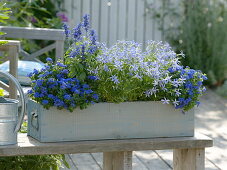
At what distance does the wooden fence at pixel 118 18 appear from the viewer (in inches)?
Answer: 333

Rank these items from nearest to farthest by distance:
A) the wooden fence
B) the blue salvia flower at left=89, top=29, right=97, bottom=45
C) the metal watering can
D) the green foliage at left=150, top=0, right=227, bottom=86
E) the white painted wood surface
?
the metal watering can, the blue salvia flower at left=89, top=29, right=97, bottom=45, the white painted wood surface, the green foliage at left=150, top=0, right=227, bottom=86, the wooden fence

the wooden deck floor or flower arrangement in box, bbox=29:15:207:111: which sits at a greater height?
flower arrangement in box, bbox=29:15:207:111

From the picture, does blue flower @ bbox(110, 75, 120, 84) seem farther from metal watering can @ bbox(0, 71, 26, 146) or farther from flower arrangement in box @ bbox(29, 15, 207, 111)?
metal watering can @ bbox(0, 71, 26, 146)

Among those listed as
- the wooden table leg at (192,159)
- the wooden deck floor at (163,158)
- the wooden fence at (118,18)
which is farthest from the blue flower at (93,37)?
the wooden fence at (118,18)

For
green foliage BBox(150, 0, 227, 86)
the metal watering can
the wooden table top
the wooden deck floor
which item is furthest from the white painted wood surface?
green foliage BBox(150, 0, 227, 86)

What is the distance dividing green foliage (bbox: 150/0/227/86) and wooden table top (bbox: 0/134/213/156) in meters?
5.27

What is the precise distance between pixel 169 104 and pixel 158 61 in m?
0.21

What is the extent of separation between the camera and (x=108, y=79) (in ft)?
9.12

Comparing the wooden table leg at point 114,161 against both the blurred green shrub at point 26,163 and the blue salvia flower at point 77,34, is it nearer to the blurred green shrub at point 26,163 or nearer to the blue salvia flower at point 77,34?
the blurred green shrub at point 26,163

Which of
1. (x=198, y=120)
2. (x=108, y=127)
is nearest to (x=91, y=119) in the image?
(x=108, y=127)

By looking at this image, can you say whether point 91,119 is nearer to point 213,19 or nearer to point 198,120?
point 198,120

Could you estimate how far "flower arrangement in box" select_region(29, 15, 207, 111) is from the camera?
8.94 feet

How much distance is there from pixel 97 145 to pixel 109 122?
135mm

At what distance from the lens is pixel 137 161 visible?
4727 millimetres
